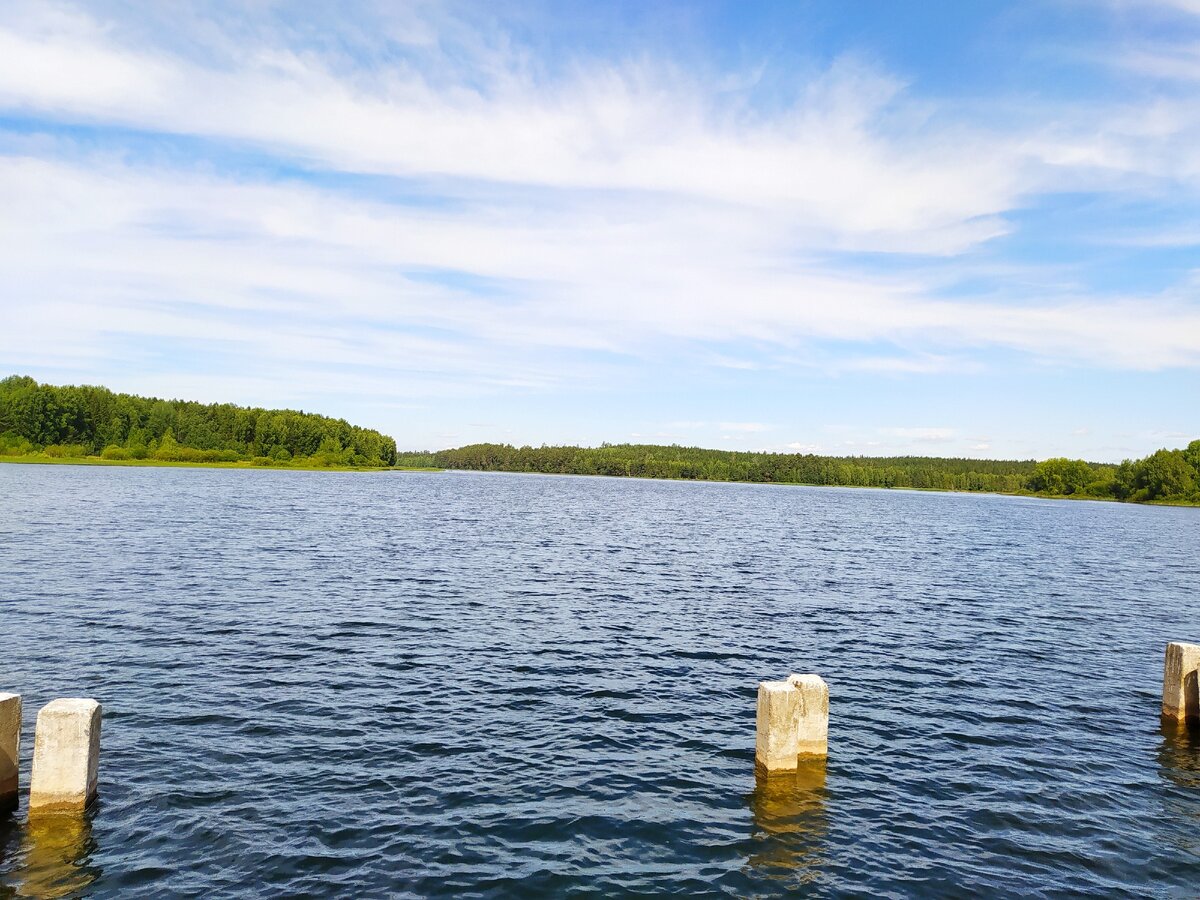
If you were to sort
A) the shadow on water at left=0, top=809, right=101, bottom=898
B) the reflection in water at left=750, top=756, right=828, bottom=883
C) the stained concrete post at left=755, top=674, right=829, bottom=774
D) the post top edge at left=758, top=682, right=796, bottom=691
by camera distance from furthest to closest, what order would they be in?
1. the stained concrete post at left=755, top=674, right=829, bottom=774
2. the post top edge at left=758, top=682, right=796, bottom=691
3. the reflection in water at left=750, top=756, right=828, bottom=883
4. the shadow on water at left=0, top=809, right=101, bottom=898

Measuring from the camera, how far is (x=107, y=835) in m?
12.7

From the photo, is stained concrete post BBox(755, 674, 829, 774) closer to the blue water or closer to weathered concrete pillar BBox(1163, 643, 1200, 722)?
the blue water

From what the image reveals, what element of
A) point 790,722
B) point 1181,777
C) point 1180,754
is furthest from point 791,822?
point 1180,754

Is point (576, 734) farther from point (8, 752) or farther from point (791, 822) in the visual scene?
point (8, 752)

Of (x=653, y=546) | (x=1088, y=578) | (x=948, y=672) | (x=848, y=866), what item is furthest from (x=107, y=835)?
(x=1088, y=578)

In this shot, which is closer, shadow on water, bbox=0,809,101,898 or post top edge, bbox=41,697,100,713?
shadow on water, bbox=0,809,101,898

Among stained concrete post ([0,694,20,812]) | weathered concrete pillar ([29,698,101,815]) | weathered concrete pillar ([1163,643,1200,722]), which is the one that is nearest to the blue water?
weathered concrete pillar ([29,698,101,815])

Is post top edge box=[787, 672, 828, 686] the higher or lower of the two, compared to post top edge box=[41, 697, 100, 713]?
higher

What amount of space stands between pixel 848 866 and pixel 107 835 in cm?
1294

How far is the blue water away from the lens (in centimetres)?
1251

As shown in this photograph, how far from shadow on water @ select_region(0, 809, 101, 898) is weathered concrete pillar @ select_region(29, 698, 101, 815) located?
276mm

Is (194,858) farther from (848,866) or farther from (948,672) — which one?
(948,672)

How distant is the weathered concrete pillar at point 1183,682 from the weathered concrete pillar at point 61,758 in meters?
27.0

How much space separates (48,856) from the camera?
12.0 metres
